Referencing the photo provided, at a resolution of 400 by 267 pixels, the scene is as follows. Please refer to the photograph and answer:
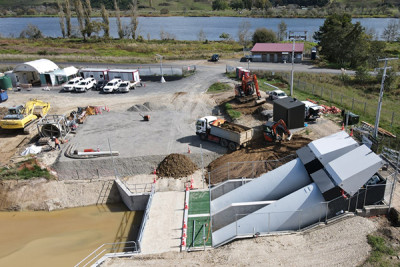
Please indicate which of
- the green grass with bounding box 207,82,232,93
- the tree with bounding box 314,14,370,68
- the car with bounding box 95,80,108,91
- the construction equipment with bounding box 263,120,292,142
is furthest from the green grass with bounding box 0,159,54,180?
the tree with bounding box 314,14,370,68

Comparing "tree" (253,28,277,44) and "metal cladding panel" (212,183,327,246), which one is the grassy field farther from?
"metal cladding panel" (212,183,327,246)

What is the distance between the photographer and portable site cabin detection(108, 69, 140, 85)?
48.7 metres

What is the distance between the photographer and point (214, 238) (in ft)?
59.1

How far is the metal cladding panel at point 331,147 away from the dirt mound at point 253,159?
3.16m

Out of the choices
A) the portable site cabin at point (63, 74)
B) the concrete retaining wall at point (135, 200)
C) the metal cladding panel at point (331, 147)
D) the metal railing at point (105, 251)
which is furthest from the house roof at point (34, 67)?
the metal cladding panel at point (331, 147)

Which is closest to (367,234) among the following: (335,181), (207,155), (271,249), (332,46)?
(335,181)

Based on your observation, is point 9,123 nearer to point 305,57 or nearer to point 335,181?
point 335,181

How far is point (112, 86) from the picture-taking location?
45.9m

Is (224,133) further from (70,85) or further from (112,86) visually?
(70,85)

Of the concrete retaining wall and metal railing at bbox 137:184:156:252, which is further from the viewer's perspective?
the concrete retaining wall

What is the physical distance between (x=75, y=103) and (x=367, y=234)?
3648cm

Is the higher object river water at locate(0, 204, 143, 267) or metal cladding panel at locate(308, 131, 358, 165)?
metal cladding panel at locate(308, 131, 358, 165)

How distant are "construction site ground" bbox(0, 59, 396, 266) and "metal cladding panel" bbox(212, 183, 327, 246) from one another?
2.61 feet

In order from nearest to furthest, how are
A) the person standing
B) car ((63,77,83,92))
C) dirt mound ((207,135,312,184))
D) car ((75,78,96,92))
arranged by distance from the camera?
dirt mound ((207,135,312,184))
the person standing
car ((75,78,96,92))
car ((63,77,83,92))
